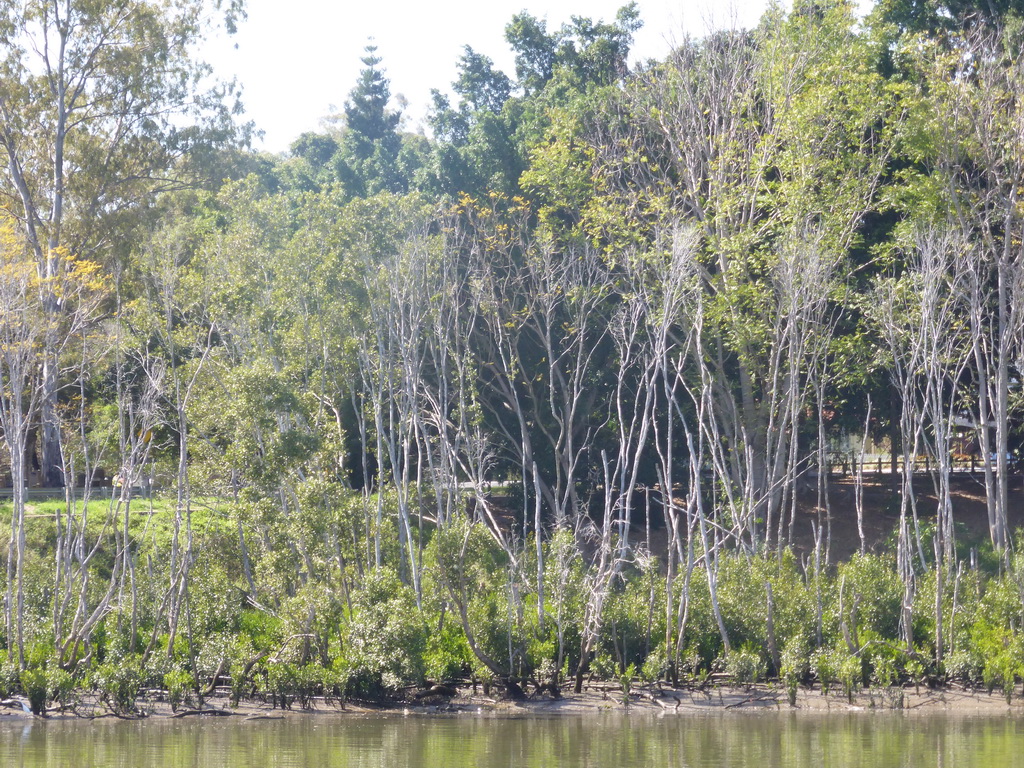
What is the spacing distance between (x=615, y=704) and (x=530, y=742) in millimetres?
3099

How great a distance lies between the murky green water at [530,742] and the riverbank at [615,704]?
445 millimetres

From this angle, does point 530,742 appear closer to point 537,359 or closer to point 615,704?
point 615,704

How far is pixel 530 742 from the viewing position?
15.5 m

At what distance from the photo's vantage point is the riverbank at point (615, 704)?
1764 centimetres

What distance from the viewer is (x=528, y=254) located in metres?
27.6

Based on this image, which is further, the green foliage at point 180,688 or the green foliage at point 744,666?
the green foliage at point 744,666

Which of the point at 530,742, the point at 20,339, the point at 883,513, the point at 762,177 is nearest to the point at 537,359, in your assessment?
the point at 762,177

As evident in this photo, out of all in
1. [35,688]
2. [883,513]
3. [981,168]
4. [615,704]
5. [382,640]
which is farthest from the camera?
[883,513]

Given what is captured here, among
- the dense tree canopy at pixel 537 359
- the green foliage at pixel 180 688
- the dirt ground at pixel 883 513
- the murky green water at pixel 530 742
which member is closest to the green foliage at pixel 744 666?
the dense tree canopy at pixel 537 359

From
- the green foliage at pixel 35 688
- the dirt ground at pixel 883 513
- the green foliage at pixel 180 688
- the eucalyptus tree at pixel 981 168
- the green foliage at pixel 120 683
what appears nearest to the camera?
the green foliage at pixel 35 688

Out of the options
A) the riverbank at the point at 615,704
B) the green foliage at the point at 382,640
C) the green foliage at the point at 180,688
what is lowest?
the riverbank at the point at 615,704

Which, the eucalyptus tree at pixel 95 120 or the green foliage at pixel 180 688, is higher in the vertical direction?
the eucalyptus tree at pixel 95 120

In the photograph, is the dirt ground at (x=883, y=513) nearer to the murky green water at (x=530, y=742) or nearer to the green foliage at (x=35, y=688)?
the murky green water at (x=530, y=742)

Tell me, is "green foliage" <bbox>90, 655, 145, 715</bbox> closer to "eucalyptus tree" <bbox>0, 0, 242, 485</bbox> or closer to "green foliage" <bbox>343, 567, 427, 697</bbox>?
"green foliage" <bbox>343, 567, 427, 697</bbox>
